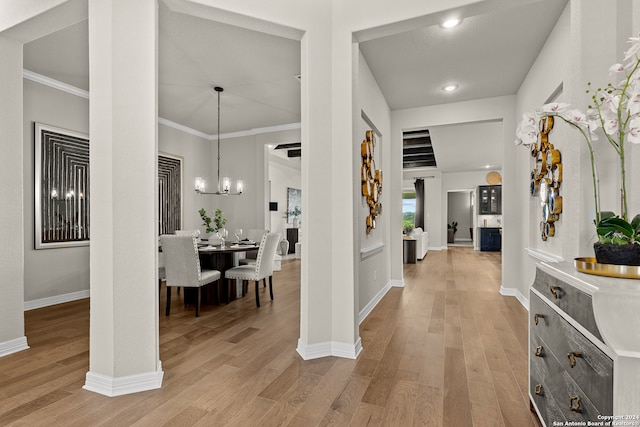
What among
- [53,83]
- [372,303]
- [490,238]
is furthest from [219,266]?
[490,238]

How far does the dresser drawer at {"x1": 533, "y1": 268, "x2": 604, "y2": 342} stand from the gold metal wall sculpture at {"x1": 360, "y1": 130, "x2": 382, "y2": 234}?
2045 mm

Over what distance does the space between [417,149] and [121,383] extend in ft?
26.5

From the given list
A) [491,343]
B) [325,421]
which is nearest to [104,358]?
[325,421]

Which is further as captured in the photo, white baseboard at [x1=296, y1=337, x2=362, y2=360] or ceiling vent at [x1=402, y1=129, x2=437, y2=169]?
ceiling vent at [x1=402, y1=129, x2=437, y2=169]

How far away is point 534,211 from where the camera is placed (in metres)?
3.83

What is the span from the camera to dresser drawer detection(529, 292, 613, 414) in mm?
1041

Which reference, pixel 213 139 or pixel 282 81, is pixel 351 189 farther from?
pixel 213 139

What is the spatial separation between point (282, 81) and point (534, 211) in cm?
349

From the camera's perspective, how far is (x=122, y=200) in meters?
2.05

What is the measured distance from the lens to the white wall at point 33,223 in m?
3.96

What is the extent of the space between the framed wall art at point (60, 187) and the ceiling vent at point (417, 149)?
581 centimetres

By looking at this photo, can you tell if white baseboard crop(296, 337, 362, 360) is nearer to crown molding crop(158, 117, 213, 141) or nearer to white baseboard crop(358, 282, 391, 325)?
white baseboard crop(358, 282, 391, 325)

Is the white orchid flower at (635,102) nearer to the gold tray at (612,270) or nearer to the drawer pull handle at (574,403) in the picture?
the gold tray at (612,270)

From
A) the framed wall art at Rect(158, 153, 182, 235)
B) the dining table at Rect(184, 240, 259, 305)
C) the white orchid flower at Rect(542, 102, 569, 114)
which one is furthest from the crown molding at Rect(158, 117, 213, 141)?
the white orchid flower at Rect(542, 102, 569, 114)
